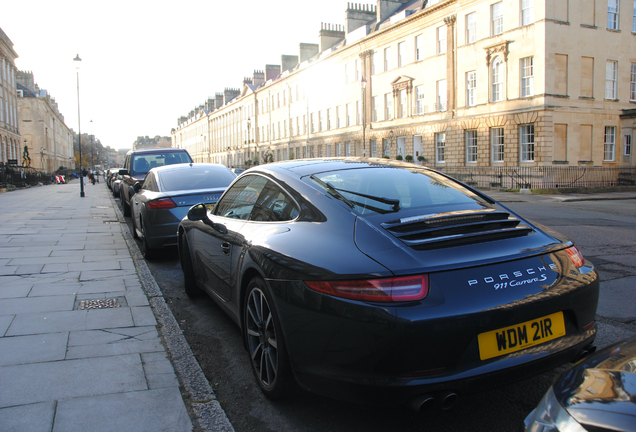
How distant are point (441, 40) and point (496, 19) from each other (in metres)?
5.91

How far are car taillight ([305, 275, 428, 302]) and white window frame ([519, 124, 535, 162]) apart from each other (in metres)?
31.2

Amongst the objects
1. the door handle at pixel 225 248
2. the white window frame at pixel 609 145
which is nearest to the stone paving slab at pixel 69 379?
the door handle at pixel 225 248

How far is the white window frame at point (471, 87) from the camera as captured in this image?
114 ft

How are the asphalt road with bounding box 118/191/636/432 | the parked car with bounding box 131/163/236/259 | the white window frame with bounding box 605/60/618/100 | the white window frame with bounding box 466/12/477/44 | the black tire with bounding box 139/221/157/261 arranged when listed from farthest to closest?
the white window frame with bounding box 466/12/477/44 < the white window frame with bounding box 605/60/618/100 < the black tire with bounding box 139/221/157/261 < the parked car with bounding box 131/163/236/259 < the asphalt road with bounding box 118/191/636/432

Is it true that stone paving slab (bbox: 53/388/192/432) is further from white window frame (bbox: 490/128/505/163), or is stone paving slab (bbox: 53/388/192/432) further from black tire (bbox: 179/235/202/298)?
white window frame (bbox: 490/128/505/163)

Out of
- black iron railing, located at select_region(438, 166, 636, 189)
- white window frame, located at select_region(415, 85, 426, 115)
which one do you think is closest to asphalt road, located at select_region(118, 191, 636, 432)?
black iron railing, located at select_region(438, 166, 636, 189)

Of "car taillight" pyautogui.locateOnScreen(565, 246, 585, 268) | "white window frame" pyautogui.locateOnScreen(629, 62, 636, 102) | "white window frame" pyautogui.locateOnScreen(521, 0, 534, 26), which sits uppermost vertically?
"white window frame" pyautogui.locateOnScreen(521, 0, 534, 26)

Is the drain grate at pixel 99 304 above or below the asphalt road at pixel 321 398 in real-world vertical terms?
above

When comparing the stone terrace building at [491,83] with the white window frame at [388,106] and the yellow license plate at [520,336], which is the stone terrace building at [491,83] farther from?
the yellow license plate at [520,336]

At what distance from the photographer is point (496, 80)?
108 ft

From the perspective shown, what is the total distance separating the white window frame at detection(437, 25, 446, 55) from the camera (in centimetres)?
3756

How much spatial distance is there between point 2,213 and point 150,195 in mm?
10782

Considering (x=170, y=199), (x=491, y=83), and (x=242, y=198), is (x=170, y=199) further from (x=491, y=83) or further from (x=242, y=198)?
(x=491, y=83)

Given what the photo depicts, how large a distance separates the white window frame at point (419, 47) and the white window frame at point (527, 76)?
35.7 ft
